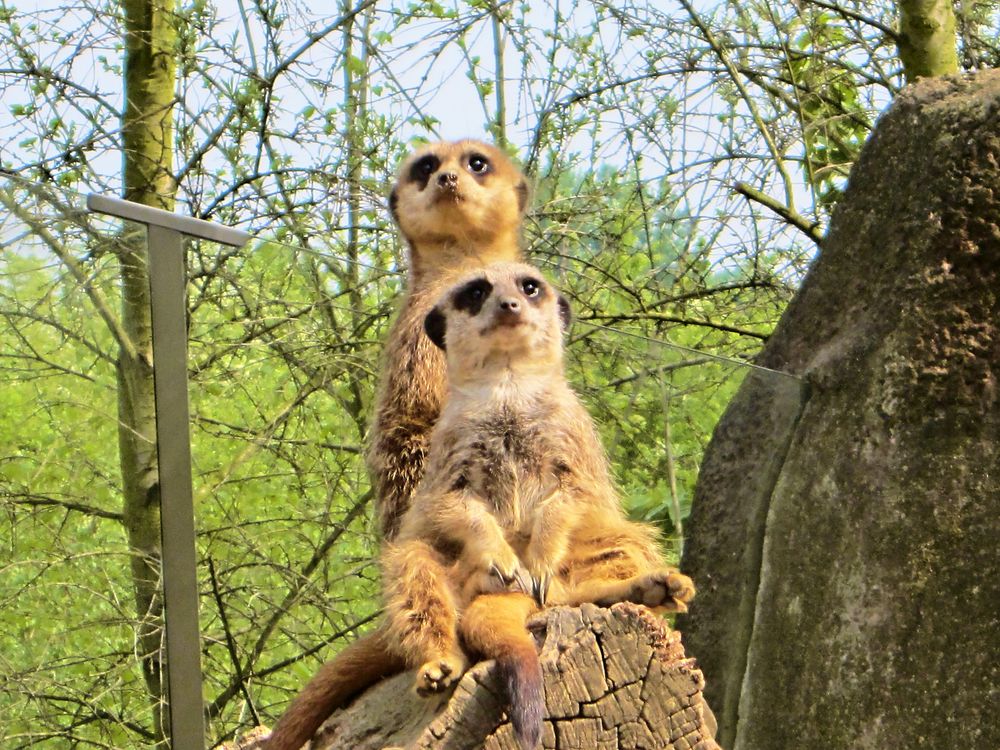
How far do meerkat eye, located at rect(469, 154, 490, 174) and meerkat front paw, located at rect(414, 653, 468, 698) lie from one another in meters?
1.65

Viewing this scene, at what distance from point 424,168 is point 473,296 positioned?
943mm

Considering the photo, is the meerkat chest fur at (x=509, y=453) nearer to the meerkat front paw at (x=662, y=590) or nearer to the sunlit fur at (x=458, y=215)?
the meerkat front paw at (x=662, y=590)

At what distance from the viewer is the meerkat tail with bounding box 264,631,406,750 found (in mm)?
2809

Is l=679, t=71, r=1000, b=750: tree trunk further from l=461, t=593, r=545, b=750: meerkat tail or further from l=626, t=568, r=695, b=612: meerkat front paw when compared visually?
l=461, t=593, r=545, b=750: meerkat tail

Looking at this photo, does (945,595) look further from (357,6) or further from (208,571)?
(357,6)

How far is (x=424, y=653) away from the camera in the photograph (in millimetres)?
2523

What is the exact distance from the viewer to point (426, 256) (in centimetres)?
360

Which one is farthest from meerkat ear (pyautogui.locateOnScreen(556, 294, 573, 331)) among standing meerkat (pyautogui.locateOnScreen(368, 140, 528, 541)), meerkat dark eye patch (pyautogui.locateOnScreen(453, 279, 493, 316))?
standing meerkat (pyautogui.locateOnScreen(368, 140, 528, 541))

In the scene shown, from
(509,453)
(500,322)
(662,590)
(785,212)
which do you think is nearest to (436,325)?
(500,322)

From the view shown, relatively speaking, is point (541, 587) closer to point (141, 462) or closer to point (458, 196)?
point (141, 462)

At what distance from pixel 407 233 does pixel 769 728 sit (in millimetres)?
1653

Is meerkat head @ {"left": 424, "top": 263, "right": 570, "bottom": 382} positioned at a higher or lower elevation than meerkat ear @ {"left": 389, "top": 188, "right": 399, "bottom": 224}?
lower

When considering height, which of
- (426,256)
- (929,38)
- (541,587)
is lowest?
(541,587)

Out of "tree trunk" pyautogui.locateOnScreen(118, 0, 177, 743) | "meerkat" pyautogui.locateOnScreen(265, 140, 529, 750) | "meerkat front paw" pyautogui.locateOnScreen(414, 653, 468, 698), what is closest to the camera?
"meerkat front paw" pyautogui.locateOnScreen(414, 653, 468, 698)
